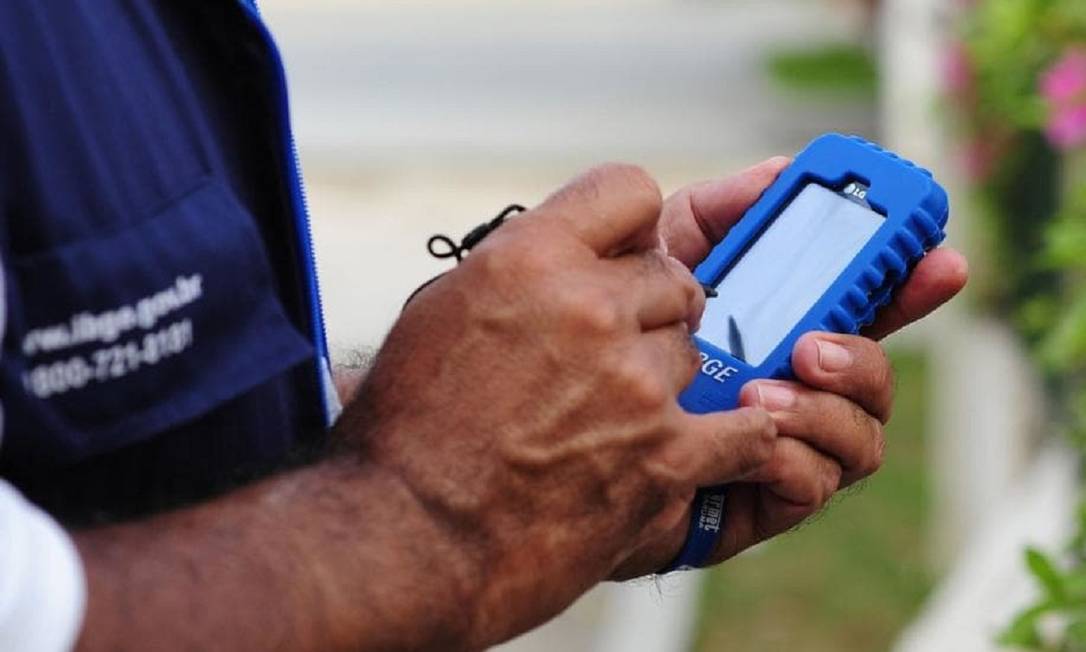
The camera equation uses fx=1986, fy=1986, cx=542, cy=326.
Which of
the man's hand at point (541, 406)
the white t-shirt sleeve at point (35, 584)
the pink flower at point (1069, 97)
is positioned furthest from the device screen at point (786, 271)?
the pink flower at point (1069, 97)

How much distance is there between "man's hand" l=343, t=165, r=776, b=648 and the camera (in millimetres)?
1550

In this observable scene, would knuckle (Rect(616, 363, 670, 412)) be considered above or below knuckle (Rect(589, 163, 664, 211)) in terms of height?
below

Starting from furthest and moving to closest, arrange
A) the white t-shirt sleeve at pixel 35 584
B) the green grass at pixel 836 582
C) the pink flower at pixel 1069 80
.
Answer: the green grass at pixel 836 582, the pink flower at pixel 1069 80, the white t-shirt sleeve at pixel 35 584

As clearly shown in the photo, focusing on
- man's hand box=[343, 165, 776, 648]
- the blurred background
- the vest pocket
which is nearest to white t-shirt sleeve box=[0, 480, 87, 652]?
the vest pocket

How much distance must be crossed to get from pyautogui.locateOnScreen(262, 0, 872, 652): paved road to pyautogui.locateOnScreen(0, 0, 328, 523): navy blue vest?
435 centimetres

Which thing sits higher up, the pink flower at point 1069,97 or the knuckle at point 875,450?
the knuckle at point 875,450

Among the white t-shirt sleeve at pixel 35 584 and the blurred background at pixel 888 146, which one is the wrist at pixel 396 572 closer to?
the white t-shirt sleeve at pixel 35 584

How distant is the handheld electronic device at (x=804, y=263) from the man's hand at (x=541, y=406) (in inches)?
9.3

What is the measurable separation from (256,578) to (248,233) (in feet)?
1.04

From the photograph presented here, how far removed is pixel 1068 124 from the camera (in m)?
3.76

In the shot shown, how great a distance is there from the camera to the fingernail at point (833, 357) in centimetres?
181

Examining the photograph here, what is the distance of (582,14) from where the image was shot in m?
19.2

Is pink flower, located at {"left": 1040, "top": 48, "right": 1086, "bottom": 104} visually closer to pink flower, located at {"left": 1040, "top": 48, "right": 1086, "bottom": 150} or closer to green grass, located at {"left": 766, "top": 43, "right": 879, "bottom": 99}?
pink flower, located at {"left": 1040, "top": 48, "right": 1086, "bottom": 150}

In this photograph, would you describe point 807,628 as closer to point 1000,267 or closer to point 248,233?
point 1000,267
